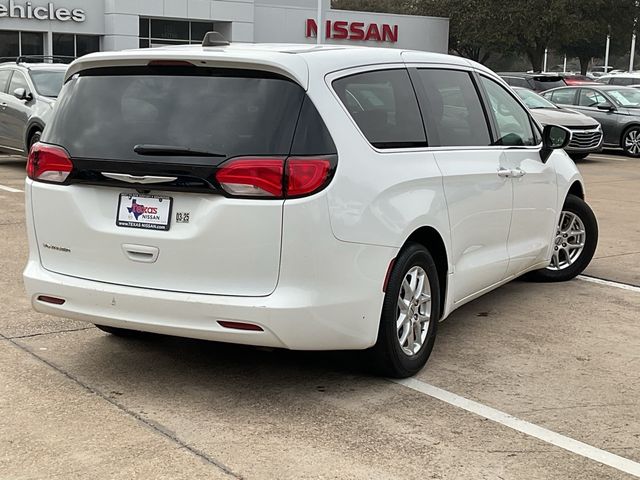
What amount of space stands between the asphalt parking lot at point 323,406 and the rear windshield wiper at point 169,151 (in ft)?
3.87

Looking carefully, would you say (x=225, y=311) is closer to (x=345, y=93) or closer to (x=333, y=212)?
(x=333, y=212)

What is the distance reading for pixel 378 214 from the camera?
469 centimetres

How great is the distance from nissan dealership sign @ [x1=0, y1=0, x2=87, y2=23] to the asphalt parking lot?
33164 mm

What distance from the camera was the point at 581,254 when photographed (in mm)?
7633

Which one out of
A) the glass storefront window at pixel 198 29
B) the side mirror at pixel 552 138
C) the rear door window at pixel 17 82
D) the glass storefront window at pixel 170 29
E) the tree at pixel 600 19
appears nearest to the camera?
the side mirror at pixel 552 138

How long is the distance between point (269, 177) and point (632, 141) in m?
17.5

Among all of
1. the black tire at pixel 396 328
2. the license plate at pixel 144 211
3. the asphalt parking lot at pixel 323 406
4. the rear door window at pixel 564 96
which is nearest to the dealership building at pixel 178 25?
the rear door window at pixel 564 96

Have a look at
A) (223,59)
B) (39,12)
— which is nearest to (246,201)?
(223,59)

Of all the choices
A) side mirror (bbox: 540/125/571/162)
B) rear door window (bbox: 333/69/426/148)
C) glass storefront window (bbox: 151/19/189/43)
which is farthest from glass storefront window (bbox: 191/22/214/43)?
rear door window (bbox: 333/69/426/148)

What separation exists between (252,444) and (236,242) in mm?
893

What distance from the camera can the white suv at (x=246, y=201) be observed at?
4.41 metres

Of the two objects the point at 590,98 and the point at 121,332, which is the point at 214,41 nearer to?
the point at 121,332

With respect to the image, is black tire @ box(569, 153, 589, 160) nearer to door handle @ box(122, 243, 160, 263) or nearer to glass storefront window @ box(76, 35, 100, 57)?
door handle @ box(122, 243, 160, 263)

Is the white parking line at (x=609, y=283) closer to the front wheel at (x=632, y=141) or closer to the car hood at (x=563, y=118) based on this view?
the car hood at (x=563, y=118)
